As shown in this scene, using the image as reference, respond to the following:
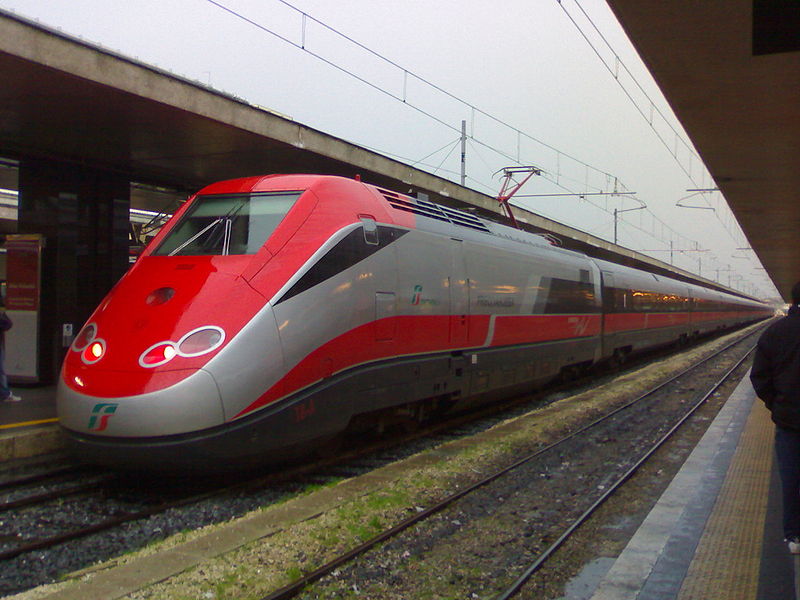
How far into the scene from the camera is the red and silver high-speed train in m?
5.21

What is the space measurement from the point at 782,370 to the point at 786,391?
0.11m

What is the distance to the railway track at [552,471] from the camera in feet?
13.9

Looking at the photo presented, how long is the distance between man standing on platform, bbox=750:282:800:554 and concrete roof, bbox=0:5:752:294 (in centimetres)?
639

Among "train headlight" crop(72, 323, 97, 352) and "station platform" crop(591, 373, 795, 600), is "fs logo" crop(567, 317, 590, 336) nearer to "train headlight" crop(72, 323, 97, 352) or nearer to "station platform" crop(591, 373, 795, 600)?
"station platform" crop(591, 373, 795, 600)

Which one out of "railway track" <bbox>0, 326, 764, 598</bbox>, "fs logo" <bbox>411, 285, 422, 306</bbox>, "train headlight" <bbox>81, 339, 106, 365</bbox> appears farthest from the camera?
"fs logo" <bbox>411, 285, 422, 306</bbox>

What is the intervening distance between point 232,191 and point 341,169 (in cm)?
445

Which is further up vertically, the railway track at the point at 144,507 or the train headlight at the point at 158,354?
the train headlight at the point at 158,354

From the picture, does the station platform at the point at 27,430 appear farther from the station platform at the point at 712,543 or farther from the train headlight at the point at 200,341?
the station platform at the point at 712,543

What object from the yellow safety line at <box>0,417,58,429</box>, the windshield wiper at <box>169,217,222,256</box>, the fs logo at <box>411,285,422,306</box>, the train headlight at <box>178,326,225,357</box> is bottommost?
the yellow safety line at <box>0,417,58,429</box>

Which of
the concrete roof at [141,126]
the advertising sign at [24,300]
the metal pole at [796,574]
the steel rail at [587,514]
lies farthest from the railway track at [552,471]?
the advertising sign at [24,300]

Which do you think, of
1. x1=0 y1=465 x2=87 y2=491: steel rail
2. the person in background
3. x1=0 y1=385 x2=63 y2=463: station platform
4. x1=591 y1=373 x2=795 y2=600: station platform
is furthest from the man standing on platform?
the person in background

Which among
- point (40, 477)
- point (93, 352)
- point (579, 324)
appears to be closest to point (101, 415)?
point (93, 352)

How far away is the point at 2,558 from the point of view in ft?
14.7

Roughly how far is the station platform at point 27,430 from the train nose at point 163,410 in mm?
1918
